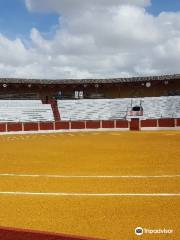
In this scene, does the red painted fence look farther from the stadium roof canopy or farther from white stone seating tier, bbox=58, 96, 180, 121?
the stadium roof canopy

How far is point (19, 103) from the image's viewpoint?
42.1 m

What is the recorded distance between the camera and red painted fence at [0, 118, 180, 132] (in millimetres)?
37088

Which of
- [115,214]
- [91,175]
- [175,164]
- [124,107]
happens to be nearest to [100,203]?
[115,214]

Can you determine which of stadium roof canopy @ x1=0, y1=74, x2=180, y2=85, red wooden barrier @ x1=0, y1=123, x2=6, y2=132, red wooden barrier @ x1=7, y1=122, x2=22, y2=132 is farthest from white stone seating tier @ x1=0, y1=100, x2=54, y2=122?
red wooden barrier @ x1=0, y1=123, x2=6, y2=132

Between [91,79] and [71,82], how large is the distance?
2.13 m

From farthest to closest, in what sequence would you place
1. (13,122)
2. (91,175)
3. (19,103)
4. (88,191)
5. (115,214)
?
(19,103)
(13,122)
(91,175)
(88,191)
(115,214)

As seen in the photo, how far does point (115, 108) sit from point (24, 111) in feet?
29.9

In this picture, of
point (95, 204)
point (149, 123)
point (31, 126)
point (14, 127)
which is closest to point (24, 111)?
point (31, 126)

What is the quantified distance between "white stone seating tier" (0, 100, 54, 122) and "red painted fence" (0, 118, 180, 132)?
2.61 meters

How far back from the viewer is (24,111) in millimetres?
41000

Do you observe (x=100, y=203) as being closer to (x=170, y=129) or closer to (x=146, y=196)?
(x=146, y=196)

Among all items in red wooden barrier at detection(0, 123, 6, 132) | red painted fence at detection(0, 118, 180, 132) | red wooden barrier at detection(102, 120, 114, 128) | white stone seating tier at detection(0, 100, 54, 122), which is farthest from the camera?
white stone seating tier at detection(0, 100, 54, 122)

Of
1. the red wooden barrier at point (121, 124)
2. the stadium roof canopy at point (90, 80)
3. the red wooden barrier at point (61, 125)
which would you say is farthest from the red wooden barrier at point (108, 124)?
the stadium roof canopy at point (90, 80)

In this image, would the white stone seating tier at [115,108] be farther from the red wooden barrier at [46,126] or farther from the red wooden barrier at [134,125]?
the red wooden barrier at [46,126]
